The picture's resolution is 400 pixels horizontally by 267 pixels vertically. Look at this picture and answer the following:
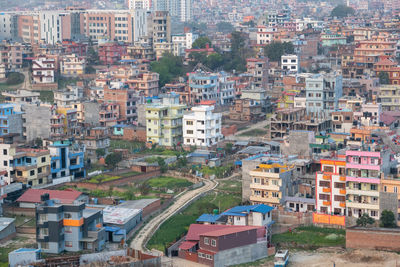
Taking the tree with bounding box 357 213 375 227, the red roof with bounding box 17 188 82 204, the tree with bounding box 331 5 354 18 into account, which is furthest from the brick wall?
the tree with bounding box 331 5 354 18

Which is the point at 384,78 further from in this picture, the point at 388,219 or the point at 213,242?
the point at 213,242

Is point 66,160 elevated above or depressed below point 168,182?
above

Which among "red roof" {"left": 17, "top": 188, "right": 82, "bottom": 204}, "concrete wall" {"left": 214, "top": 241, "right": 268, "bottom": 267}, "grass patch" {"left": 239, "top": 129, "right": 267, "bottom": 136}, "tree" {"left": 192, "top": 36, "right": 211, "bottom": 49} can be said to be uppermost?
"tree" {"left": 192, "top": 36, "right": 211, "bottom": 49}

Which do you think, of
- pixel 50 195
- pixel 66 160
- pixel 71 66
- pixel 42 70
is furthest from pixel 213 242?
pixel 71 66

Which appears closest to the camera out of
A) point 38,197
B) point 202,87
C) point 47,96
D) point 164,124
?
point 38,197

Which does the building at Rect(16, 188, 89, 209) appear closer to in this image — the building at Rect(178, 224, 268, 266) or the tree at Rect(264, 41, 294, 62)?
the building at Rect(178, 224, 268, 266)

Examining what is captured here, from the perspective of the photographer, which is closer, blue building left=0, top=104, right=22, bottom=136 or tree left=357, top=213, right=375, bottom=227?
tree left=357, top=213, right=375, bottom=227

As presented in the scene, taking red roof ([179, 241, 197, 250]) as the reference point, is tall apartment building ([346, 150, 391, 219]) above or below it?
above
